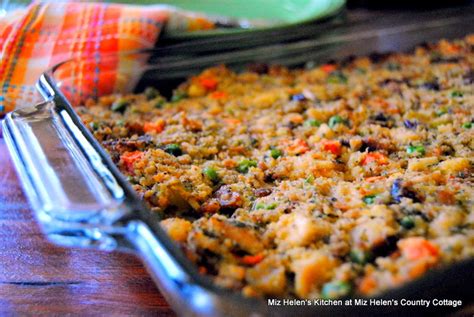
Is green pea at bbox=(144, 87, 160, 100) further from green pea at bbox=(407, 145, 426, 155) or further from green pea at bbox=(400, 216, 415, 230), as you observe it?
green pea at bbox=(400, 216, 415, 230)

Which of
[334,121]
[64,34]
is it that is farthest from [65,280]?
[64,34]

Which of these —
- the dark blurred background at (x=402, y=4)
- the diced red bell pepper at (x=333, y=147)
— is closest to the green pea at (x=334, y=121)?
the diced red bell pepper at (x=333, y=147)

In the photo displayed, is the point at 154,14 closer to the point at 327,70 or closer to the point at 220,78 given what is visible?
the point at 220,78

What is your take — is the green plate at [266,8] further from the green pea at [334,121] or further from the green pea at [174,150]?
the green pea at [174,150]

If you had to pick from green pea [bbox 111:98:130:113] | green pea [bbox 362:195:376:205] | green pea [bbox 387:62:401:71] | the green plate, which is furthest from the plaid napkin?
green pea [bbox 362:195:376:205]

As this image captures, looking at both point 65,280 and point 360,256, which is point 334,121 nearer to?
point 360,256
